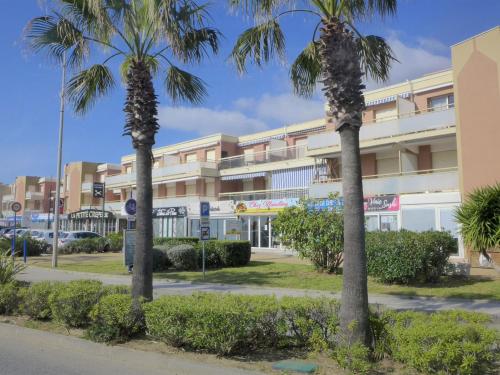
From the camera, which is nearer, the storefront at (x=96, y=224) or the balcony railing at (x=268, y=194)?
the balcony railing at (x=268, y=194)

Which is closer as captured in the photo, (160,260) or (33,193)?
(160,260)

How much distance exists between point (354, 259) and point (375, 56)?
429cm

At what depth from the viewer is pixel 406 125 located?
1025 inches

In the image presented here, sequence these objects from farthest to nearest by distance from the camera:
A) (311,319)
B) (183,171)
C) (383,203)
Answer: (183,171) → (383,203) → (311,319)

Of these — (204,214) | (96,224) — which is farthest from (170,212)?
(204,214)

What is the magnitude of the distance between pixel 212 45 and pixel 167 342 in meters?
5.68

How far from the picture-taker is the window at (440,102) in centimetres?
2636

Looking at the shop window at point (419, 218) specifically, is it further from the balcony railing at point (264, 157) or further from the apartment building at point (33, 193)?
the apartment building at point (33, 193)

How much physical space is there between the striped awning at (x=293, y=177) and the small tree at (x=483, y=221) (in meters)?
20.6

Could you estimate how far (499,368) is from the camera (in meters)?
5.46

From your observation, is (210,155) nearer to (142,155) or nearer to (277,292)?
(277,292)

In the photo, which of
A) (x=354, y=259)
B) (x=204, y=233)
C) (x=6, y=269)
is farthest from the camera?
(x=204, y=233)

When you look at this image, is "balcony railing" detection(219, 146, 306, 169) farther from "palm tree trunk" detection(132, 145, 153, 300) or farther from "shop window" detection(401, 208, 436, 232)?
"palm tree trunk" detection(132, 145, 153, 300)

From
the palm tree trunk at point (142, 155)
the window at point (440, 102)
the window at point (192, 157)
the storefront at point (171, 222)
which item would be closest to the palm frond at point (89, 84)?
the palm tree trunk at point (142, 155)
